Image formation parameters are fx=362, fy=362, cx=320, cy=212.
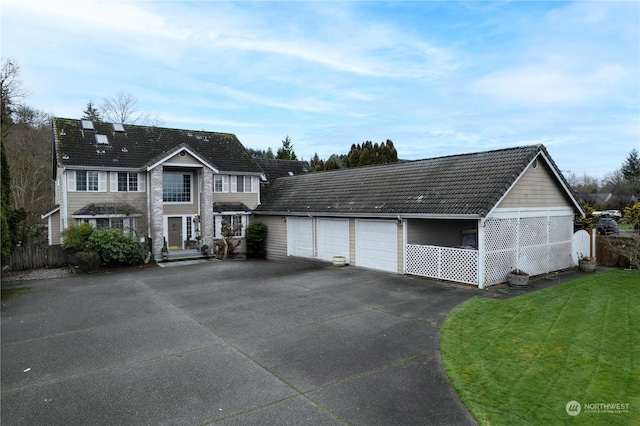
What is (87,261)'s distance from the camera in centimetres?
1706

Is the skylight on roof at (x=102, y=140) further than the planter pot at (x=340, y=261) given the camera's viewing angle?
Yes

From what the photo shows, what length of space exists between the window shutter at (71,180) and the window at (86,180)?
0.14 meters

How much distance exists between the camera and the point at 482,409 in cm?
507

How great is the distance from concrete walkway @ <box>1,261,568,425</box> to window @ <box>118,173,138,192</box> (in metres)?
8.89

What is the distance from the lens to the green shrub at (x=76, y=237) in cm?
1778

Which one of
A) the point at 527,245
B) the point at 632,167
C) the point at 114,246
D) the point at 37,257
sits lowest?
the point at 37,257

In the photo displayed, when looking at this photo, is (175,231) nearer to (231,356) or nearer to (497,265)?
(231,356)
